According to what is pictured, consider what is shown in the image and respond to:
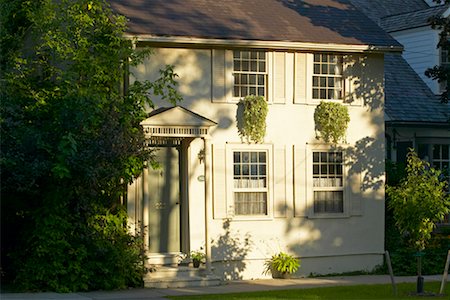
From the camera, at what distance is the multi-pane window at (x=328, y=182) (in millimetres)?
21438

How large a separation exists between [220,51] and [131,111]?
2.87 metres

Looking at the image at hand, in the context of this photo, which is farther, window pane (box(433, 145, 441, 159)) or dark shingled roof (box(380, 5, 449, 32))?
dark shingled roof (box(380, 5, 449, 32))

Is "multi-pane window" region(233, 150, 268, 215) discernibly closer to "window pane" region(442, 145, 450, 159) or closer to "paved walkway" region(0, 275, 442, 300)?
"paved walkway" region(0, 275, 442, 300)

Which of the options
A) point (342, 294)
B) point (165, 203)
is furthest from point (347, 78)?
point (342, 294)

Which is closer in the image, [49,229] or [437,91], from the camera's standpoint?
[49,229]

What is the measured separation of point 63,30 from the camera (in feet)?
62.2

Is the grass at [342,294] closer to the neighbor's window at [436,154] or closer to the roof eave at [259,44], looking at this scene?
the roof eave at [259,44]

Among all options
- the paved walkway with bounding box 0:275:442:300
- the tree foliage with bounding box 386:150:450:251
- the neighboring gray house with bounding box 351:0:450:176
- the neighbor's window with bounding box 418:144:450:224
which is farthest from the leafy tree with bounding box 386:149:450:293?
the neighbor's window with bounding box 418:144:450:224

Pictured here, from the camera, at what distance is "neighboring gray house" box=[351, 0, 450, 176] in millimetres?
26062

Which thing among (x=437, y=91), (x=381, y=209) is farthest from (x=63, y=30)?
(x=437, y=91)

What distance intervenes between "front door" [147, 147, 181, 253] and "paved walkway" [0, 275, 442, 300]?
58.8 inches

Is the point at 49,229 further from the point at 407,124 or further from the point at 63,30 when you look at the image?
the point at 407,124

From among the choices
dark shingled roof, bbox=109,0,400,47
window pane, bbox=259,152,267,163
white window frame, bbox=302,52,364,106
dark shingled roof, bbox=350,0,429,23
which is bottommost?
window pane, bbox=259,152,267,163

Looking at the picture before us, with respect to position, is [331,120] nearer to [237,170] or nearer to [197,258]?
[237,170]
